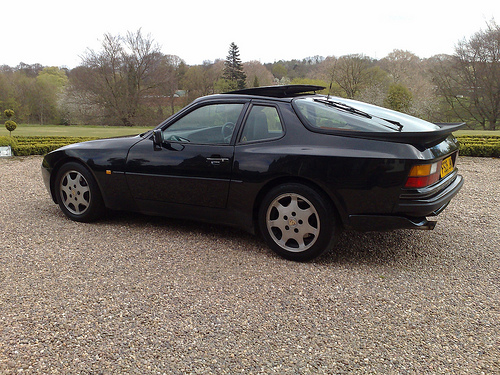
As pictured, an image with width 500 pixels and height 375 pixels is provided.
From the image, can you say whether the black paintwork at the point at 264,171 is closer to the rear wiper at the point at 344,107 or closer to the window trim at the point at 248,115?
the window trim at the point at 248,115

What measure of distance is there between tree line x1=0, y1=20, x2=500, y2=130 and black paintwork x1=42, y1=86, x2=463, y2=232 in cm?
3358

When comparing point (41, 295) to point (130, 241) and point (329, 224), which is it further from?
point (329, 224)

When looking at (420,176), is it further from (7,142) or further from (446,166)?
(7,142)

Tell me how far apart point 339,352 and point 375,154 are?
1611mm

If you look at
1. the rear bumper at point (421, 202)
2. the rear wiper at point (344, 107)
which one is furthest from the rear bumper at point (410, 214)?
the rear wiper at point (344, 107)

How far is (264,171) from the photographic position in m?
3.68

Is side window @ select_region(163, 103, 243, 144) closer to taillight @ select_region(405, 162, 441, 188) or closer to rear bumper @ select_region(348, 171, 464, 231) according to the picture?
rear bumper @ select_region(348, 171, 464, 231)

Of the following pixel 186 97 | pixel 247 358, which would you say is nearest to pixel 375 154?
pixel 247 358

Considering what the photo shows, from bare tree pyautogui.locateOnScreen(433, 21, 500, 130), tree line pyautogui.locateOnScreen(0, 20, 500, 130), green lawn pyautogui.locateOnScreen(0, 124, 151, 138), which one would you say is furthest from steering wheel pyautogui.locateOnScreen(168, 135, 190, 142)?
bare tree pyautogui.locateOnScreen(433, 21, 500, 130)

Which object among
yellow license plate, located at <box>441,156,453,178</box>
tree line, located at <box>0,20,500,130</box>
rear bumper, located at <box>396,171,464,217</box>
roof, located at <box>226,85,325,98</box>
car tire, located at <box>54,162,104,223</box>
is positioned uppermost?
tree line, located at <box>0,20,500,130</box>

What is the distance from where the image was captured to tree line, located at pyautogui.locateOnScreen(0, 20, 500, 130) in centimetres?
3591

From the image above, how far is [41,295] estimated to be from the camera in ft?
10.1

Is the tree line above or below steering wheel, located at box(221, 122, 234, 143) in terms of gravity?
above

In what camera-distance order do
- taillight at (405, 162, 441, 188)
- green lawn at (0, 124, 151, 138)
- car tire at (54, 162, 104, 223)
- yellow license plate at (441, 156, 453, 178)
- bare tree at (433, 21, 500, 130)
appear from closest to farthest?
taillight at (405, 162, 441, 188) < yellow license plate at (441, 156, 453, 178) < car tire at (54, 162, 104, 223) < green lawn at (0, 124, 151, 138) < bare tree at (433, 21, 500, 130)
